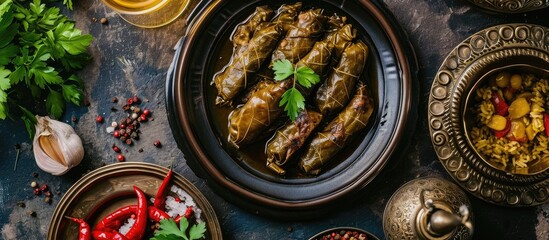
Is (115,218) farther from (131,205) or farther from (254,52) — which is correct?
(254,52)

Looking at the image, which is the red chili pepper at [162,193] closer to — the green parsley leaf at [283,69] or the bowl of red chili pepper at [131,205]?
the bowl of red chili pepper at [131,205]

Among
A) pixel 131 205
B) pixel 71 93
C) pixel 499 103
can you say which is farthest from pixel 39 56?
pixel 499 103

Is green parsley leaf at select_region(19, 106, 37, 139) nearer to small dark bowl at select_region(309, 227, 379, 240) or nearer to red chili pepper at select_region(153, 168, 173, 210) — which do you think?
red chili pepper at select_region(153, 168, 173, 210)

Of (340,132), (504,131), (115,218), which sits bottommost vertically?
(115,218)

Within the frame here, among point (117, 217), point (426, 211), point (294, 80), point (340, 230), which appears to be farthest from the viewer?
point (117, 217)

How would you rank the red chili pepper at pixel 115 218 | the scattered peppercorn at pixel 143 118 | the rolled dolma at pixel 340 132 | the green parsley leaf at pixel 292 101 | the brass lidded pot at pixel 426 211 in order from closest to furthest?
the brass lidded pot at pixel 426 211
the green parsley leaf at pixel 292 101
the rolled dolma at pixel 340 132
the red chili pepper at pixel 115 218
the scattered peppercorn at pixel 143 118

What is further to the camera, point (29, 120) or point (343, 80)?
point (29, 120)

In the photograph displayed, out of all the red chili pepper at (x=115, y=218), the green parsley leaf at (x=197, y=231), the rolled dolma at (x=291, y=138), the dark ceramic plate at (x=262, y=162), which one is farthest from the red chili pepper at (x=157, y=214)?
the rolled dolma at (x=291, y=138)
